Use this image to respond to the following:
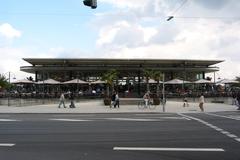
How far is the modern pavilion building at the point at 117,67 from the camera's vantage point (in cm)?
8238

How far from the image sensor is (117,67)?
83188mm

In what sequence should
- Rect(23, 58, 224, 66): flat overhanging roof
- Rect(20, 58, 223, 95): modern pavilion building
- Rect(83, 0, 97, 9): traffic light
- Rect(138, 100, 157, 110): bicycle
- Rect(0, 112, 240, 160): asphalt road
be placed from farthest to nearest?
1. Rect(20, 58, 223, 95): modern pavilion building
2. Rect(23, 58, 224, 66): flat overhanging roof
3. Rect(138, 100, 157, 110): bicycle
4. Rect(83, 0, 97, 9): traffic light
5. Rect(0, 112, 240, 160): asphalt road

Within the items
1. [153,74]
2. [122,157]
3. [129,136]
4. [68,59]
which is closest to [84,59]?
[68,59]

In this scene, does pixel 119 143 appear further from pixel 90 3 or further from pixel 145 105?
pixel 145 105

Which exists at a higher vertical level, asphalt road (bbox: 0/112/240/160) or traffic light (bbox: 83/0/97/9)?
traffic light (bbox: 83/0/97/9)

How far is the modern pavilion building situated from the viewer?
270ft

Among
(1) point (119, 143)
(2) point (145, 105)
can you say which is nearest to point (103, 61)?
(2) point (145, 105)

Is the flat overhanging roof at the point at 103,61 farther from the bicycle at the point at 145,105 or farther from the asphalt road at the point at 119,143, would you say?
the asphalt road at the point at 119,143

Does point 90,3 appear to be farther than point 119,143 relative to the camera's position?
Yes

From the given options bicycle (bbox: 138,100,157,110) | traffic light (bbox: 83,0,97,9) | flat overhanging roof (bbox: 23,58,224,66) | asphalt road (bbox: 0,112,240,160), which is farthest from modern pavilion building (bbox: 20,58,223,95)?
traffic light (bbox: 83,0,97,9)

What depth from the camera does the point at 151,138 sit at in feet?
55.7

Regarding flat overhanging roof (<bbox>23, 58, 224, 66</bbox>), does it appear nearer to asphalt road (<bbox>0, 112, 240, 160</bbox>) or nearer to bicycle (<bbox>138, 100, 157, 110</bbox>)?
bicycle (<bbox>138, 100, 157, 110</bbox>)

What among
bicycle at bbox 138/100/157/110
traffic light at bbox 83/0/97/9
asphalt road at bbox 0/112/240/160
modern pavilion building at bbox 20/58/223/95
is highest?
modern pavilion building at bbox 20/58/223/95

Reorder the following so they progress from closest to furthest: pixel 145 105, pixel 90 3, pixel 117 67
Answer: pixel 90 3 → pixel 145 105 → pixel 117 67
